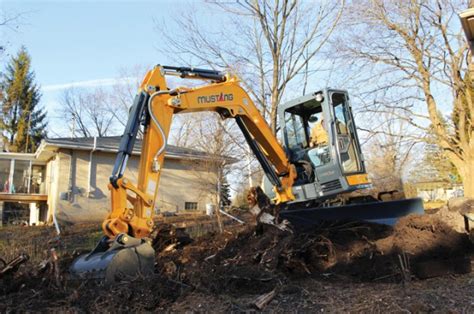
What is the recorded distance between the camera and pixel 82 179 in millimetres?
19812

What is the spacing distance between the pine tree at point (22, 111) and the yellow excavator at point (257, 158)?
38.1 m

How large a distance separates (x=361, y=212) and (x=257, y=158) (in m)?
2.05

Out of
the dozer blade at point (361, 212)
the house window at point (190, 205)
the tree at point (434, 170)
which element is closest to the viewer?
the dozer blade at point (361, 212)

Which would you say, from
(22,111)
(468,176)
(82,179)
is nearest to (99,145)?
(82,179)

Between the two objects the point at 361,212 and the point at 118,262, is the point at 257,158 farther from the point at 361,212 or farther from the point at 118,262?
the point at 118,262

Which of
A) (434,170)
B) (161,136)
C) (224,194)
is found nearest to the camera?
(161,136)

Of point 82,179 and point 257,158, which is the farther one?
point 82,179

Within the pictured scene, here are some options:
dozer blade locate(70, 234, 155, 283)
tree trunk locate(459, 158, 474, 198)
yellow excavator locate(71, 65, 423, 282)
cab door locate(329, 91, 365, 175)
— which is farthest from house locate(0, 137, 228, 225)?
dozer blade locate(70, 234, 155, 283)

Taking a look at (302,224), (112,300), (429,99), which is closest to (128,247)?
(112,300)

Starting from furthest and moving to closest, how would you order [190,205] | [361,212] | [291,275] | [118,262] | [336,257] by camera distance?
[190,205] → [361,212] → [336,257] → [291,275] → [118,262]

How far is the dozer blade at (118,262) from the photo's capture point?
5066mm

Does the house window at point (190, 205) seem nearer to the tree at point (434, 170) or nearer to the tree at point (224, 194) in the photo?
the tree at point (224, 194)

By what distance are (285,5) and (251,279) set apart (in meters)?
9.91

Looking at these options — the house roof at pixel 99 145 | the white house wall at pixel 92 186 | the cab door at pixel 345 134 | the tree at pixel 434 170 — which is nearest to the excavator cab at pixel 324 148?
the cab door at pixel 345 134
